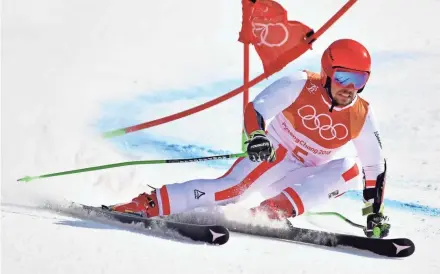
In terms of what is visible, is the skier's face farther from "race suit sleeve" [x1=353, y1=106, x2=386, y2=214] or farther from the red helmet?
"race suit sleeve" [x1=353, y1=106, x2=386, y2=214]

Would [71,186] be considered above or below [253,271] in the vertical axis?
above

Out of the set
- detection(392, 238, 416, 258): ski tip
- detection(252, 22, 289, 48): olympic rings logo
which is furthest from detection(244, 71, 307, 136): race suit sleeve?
detection(252, 22, 289, 48): olympic rings logo

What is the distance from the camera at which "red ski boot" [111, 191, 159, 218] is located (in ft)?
14.6

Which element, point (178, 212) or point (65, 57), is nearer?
point (178, 212)

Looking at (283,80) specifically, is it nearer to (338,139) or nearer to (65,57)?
(338,139)

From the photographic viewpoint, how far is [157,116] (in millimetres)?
8688

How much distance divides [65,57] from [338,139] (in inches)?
217

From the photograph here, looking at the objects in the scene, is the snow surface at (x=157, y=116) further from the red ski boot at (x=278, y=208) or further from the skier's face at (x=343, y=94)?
the skier's face at (x=343, y=94)

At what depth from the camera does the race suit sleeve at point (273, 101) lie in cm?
448

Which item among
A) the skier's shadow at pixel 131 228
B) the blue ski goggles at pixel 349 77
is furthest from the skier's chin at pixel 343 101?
the skier's shadow at pixel 131 228

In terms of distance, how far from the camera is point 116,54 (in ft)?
35.3

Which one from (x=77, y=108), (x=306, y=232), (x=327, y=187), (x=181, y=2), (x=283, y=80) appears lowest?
(x=306, y=232)

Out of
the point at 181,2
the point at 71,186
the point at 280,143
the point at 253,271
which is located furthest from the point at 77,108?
the point at 181,2

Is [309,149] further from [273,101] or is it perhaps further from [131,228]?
[131,228]
